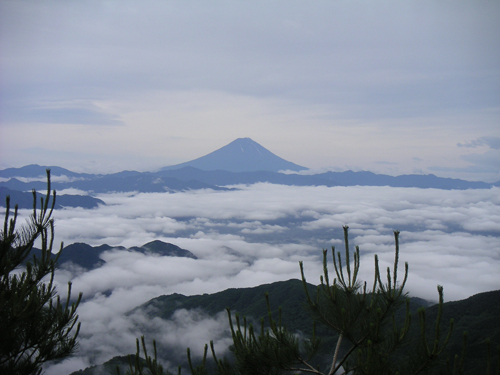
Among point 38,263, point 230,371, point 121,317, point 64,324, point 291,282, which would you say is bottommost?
point 121,317

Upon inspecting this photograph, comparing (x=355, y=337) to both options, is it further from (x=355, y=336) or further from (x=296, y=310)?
(x=296, y=310)

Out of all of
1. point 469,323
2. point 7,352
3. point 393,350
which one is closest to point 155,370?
point 7,352

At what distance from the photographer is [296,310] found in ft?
375

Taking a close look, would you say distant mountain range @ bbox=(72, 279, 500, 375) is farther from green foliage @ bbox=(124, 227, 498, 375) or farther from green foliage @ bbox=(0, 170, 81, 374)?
green foliage @ bbox=(124, 227, 498, 375)

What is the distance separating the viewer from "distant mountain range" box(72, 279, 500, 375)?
6256 centimetres

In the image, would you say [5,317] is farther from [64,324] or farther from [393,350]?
[393,350]

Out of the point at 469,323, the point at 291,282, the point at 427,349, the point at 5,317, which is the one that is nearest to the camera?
the point at 427,349

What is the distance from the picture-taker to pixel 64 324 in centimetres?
563

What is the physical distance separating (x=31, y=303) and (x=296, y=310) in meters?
118

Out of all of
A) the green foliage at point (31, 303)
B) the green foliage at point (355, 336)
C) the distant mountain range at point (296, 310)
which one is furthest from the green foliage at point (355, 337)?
the distant mountain range at point (296, 310)

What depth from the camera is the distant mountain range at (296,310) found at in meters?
62.6

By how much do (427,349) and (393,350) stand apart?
483 millimetres

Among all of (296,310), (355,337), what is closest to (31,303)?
(355,337)

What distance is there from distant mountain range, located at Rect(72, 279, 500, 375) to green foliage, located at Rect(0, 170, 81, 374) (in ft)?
120
